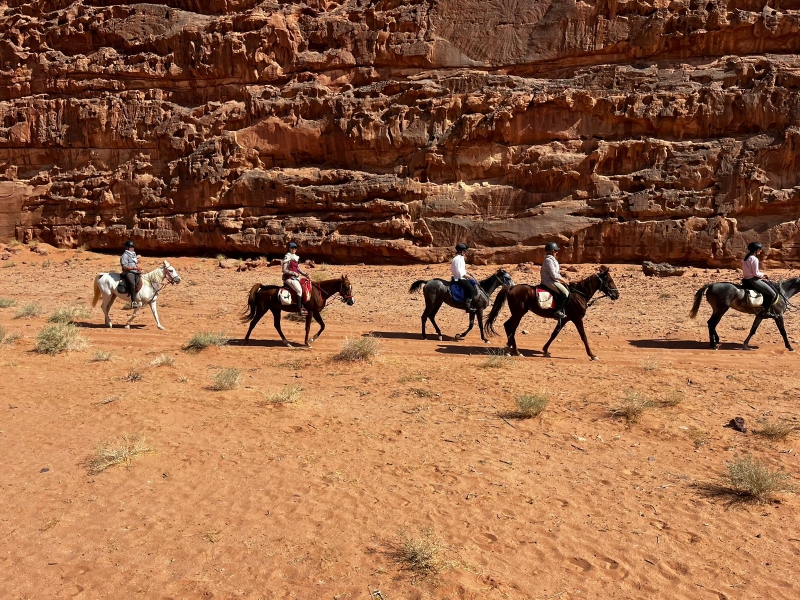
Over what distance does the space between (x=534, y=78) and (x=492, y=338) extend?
65.2 feet

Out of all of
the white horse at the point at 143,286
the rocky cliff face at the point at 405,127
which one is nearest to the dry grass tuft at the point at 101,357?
the white horse at the point at 143,286

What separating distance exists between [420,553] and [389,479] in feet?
4.88

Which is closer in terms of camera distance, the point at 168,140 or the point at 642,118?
the point at 642,118

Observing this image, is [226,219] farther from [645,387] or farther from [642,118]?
[645,387]

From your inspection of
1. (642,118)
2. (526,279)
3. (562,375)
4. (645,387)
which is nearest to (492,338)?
(562,375)

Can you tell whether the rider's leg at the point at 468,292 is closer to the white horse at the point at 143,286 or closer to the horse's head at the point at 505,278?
the horse's head at the point at 505,278

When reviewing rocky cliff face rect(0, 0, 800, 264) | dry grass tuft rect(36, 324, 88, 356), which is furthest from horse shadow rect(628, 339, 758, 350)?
rocky cliff face rect(0, 0, 800, 264)

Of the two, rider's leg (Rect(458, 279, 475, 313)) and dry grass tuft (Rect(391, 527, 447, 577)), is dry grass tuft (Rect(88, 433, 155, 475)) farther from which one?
rider's leg (Rect(458, 279, 475, 313))

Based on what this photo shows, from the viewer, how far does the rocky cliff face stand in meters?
24.8

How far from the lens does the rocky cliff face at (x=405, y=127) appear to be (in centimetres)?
2480

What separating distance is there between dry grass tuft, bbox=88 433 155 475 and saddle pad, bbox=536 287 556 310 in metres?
8.01

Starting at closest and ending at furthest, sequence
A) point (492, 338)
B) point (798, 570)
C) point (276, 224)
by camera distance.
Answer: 1. point (798, 570)
2. point (492, 338)
3. point (276, 224)

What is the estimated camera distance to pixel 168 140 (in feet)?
105

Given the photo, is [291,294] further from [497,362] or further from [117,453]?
[117,453]
